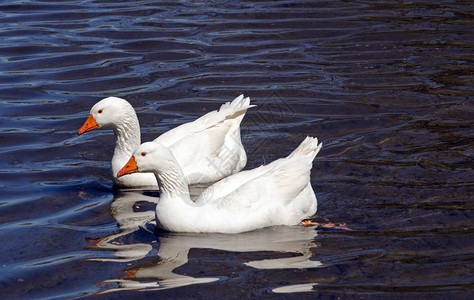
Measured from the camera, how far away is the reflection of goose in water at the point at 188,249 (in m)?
6.69

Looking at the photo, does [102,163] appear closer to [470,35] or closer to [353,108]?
[353,108]

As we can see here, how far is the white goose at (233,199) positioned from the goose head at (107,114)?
4.89ft

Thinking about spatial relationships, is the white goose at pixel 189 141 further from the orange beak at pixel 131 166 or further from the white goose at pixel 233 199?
the white goose at pixel 233 199

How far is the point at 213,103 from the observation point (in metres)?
11.4

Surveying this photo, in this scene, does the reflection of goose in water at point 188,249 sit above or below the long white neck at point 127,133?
below

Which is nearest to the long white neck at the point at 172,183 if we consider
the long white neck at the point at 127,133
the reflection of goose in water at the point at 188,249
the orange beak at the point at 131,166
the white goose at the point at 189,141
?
the orange beak at the point at 131,166

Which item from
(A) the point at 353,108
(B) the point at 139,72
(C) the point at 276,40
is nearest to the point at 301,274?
(A) the point at 353,108

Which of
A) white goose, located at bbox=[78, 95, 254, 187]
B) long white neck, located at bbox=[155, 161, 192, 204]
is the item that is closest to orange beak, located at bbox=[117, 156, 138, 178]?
long white neck, located at bbox=[155, 161, 192, 204]

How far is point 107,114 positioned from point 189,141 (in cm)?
101

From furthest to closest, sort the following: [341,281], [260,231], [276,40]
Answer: [276,40] → [260,231] → [341,281]

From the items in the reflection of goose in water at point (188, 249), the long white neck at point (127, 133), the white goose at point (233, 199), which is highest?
the long white neck at point (127, 133)

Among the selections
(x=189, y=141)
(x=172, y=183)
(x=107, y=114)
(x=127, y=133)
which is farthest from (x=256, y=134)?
(x=172, y=183)

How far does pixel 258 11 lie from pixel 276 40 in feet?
5.24

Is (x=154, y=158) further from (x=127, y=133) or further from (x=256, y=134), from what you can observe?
(x=256, y=134)
